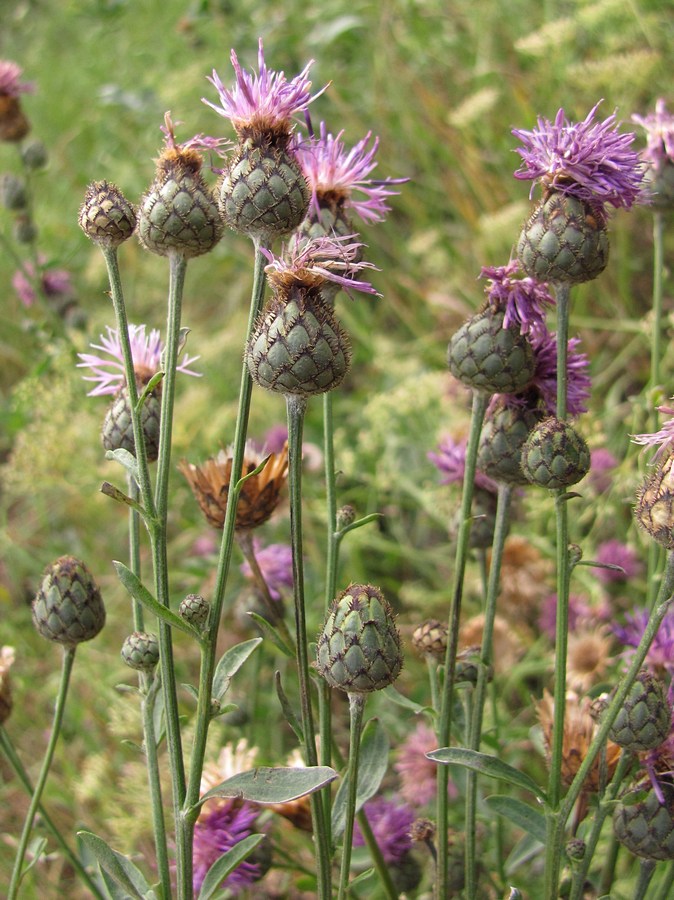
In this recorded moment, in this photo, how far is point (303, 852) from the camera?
2701mm

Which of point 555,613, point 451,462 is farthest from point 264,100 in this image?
point 555,613

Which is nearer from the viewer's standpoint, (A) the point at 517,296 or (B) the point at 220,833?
(A) the point at 517,296

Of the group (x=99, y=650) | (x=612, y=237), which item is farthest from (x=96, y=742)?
(x=612, y=237)

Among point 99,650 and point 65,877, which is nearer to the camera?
point 65,877

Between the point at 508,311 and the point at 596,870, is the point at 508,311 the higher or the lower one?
the higher one

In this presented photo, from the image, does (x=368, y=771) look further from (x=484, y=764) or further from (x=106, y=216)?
(x=106, y=216)

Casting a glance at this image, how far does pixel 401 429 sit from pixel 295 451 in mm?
2340

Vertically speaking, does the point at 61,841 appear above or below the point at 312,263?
below

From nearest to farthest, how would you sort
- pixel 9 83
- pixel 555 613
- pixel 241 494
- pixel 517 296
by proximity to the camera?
pixel 517 296 < pixel 241 494 < pixel 555 613 < pixel 9 83

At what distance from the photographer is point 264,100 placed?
1.48m

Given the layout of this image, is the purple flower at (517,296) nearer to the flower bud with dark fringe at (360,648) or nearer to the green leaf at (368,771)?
the flower bud with dark fringe at (360,648)

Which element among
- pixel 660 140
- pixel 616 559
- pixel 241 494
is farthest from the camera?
pixel 616 559

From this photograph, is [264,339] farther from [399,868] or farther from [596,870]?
[596,870]

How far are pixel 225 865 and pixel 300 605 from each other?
0.45m
